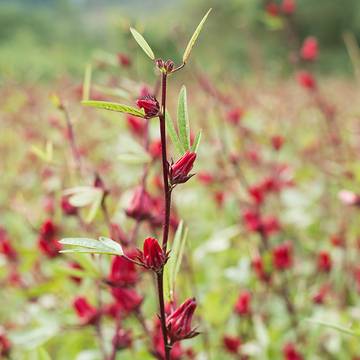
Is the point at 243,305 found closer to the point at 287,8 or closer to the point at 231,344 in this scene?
the point at 231,344

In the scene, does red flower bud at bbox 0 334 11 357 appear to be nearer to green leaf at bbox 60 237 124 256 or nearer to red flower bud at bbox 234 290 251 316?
red flower bud at bbox 234 290 251 316

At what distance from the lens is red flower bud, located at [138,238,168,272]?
57cm

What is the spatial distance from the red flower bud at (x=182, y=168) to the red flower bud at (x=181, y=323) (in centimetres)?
14

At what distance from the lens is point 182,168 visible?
0.55 meters

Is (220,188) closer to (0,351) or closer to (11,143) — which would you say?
(0,351)

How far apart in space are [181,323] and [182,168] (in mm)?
167

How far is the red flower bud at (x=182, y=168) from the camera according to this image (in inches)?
21.7

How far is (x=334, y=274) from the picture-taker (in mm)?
1797

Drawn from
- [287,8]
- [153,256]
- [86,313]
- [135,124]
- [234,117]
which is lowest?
[86,313]

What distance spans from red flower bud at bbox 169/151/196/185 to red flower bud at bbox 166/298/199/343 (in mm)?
138

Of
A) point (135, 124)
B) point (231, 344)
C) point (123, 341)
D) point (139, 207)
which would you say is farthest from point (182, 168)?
point (231, 344)

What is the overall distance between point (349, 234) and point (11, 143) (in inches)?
101

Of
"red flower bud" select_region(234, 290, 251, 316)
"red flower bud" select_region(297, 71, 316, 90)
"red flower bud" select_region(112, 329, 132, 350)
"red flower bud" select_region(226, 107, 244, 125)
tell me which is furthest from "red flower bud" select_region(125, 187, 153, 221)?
"red flower bud" select_region(297, 71, 316, 90)

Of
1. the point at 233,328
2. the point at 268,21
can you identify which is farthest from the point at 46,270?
the point at 268,21
